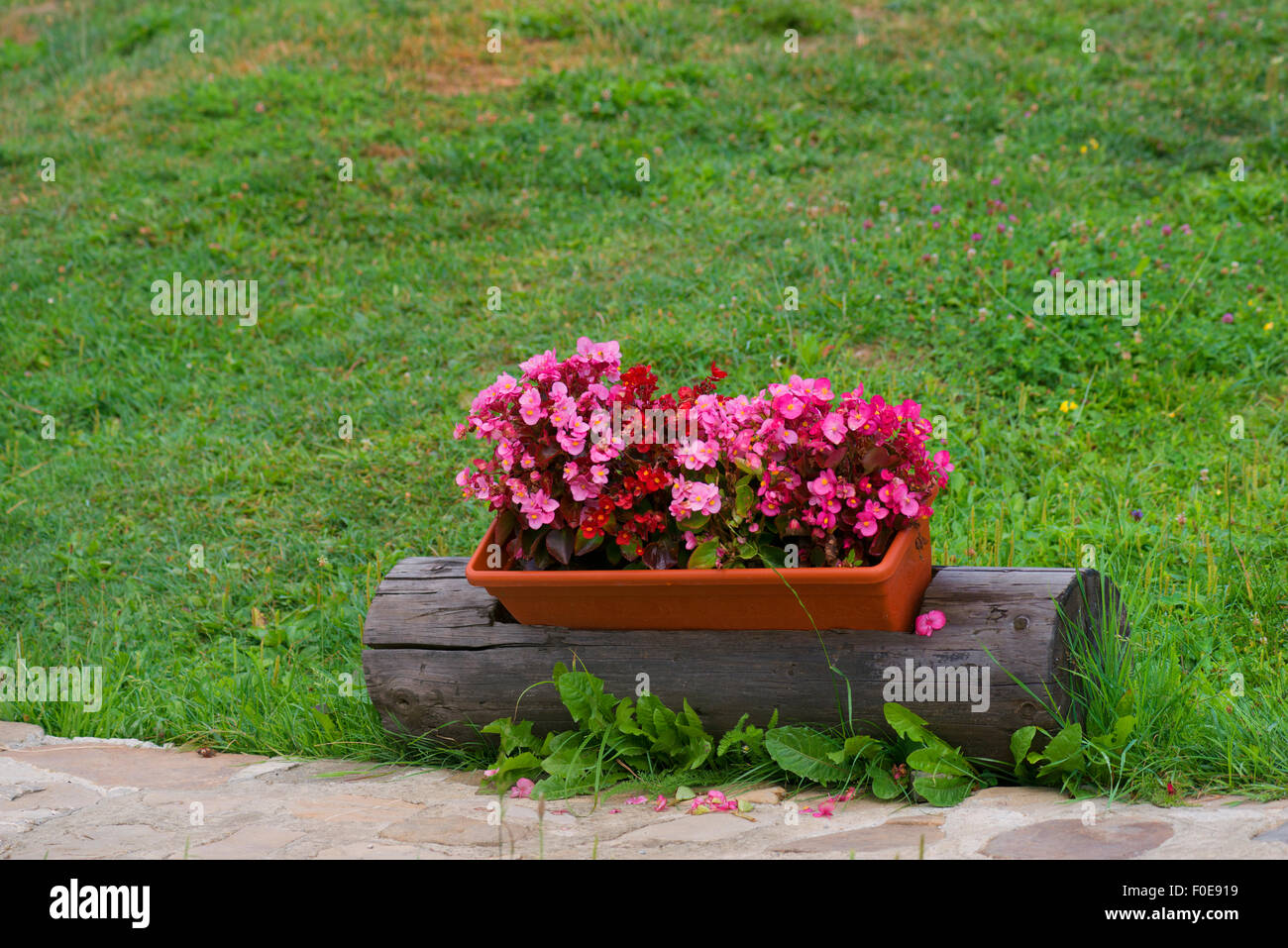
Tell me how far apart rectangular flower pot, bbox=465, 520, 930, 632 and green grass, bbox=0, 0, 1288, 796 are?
60cm

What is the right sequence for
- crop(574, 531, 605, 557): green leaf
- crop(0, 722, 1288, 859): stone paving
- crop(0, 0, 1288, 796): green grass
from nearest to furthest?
crop(0, 722, 1288, 859): stone paving, crop(574, 531, 605, 557): green leaf, crop(0, 0, 1288, 796): green grass

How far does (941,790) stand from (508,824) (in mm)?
983

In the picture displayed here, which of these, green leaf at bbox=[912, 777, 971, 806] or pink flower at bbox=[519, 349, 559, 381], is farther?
pink flower at bbox=[519, 349, 559, 381]

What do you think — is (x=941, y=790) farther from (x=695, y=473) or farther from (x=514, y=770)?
(x=514, y=770)

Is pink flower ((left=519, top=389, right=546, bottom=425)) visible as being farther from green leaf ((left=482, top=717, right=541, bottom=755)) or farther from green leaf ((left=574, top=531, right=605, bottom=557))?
green leaf ((left=482, top=717, right=541, bottom=755))

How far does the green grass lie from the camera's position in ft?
12.4

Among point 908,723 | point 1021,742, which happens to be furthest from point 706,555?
point 1021,742

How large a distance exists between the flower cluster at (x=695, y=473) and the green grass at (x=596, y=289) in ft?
2.57

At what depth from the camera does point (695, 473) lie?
2713 millimetres

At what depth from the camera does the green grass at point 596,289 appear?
3.78 metres

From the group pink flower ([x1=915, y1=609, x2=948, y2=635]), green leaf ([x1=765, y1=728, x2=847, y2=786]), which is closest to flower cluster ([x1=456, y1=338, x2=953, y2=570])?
pink flower ([x1=915, y1=609, x2=948, y2=635])

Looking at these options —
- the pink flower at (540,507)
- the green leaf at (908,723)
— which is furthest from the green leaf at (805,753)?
the pink flower at (540,507)

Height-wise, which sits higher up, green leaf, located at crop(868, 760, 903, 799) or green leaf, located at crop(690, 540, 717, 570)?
green leaf, located at crop(690, 540, 717, 570)

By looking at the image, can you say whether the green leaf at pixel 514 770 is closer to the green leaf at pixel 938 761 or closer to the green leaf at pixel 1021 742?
the green leaf at pixel 938 761
